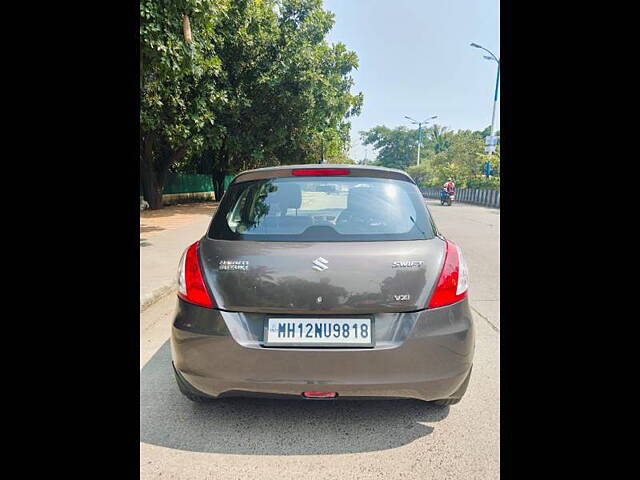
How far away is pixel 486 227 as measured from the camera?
46.1 feet

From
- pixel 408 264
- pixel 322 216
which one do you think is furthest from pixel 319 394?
pixel 322 216

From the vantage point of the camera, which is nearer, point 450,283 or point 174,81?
point 450,283

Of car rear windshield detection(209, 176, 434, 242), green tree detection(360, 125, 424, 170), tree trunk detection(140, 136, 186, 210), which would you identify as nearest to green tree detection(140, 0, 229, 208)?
tree trunk detection(140, 136, 186, 210)

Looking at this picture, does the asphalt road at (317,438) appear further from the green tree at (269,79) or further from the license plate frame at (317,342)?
the green tree at (269,79)

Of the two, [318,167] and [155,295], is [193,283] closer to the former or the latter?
[318,167]

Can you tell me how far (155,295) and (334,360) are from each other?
3770 mm

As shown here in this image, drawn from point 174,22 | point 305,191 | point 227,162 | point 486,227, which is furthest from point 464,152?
point 305,191

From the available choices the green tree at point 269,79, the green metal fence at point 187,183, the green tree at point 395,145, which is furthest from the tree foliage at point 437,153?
the green metal fence at point 187,183

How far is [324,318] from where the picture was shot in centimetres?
211

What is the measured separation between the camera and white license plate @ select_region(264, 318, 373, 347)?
6.82 ft

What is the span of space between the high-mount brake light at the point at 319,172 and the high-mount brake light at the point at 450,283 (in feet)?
2.68

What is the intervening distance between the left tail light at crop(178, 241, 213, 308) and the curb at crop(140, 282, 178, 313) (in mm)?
2707

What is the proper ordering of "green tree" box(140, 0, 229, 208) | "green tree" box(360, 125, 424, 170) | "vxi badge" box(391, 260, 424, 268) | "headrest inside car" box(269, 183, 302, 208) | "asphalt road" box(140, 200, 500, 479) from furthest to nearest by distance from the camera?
"green tree" box(360, 125, 424, 170) < "green tree" box(140, 0, 229, 208) < "headrest inside car" box(269, 183, 302, 208) < "vxi badge" box(391, 260, 424, 268) < "asphalt road" box(140, 200, 500, 479)

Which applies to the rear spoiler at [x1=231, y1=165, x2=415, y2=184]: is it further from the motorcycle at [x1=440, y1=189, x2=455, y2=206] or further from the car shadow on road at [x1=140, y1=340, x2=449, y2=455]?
the motorcycle at [x1=440, y1=189, x2=455, y2=206]
